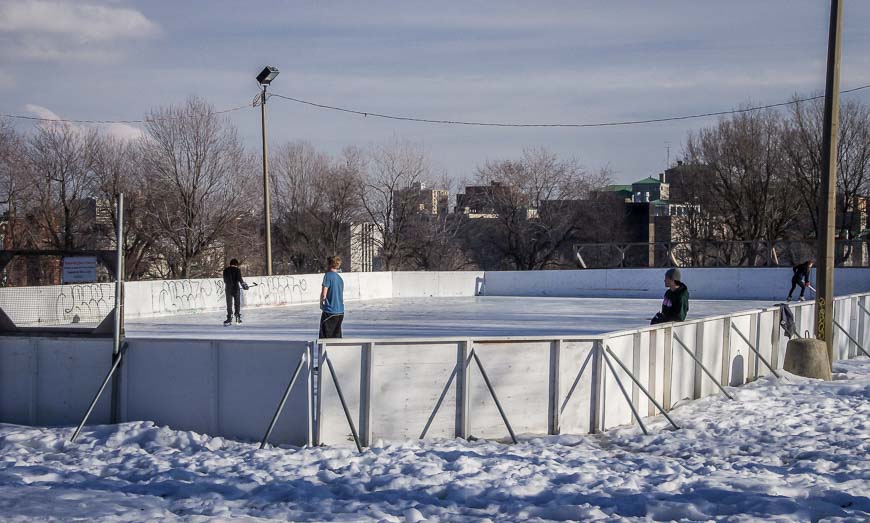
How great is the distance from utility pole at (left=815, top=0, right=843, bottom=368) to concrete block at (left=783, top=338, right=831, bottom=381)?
1.28ft

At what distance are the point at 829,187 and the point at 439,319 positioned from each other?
12.8 meters

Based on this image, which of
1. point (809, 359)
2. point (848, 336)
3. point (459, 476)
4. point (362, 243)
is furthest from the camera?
point (362, 243)

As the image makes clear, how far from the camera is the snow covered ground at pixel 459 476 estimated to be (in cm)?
709

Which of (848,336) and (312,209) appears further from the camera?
(312,209)

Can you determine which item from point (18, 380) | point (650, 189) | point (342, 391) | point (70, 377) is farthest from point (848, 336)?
point (650, 189)

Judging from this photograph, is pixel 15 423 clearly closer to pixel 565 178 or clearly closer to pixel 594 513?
pixel 594 513

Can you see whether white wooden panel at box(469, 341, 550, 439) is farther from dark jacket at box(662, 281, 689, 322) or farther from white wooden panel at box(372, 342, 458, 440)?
dark jacket at box(662, 281, 689, 322)

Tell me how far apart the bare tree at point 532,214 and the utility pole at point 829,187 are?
164ft

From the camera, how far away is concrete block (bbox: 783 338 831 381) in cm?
1445

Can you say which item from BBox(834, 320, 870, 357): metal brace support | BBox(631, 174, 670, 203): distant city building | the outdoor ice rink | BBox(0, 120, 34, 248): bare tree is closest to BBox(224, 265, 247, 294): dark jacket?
the outdoor ice rink

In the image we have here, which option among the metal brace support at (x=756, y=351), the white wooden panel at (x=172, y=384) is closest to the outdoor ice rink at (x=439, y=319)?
the metal brace support at (x=756, y=351)

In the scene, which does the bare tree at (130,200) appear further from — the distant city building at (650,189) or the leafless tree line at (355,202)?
the distant city building at (650,189)

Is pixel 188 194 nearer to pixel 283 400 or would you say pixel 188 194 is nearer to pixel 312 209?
pixel 312 209

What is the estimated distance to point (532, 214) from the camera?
224 feet
